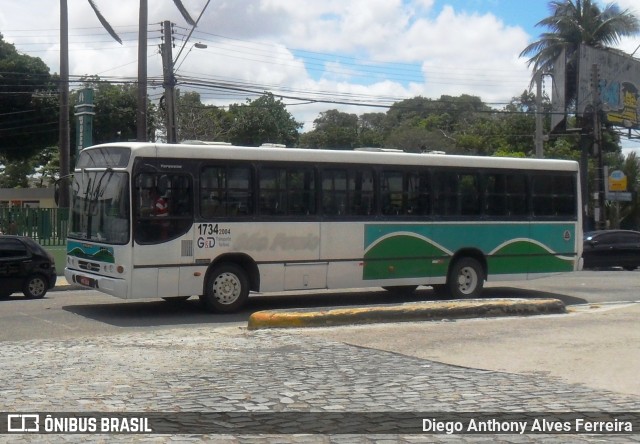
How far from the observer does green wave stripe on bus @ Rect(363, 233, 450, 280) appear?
16484mm

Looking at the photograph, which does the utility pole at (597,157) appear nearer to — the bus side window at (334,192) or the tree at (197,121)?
the tree at (197,121)

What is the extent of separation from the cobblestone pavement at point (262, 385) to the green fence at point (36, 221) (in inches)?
549

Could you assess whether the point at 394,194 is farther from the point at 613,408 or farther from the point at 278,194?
the point at 613,408

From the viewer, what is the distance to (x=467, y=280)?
704 inches

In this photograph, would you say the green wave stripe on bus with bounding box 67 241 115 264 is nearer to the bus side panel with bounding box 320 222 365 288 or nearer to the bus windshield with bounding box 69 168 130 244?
the bus windshield with bounding box 69 168 130 244

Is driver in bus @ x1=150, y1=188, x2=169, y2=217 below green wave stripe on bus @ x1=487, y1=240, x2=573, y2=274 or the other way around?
the other way around

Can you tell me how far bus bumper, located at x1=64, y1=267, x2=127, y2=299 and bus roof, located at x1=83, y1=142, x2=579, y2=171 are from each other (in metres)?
2.12

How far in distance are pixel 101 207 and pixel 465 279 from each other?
7612mm

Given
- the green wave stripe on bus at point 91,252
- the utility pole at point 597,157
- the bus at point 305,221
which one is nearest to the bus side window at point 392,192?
the bus at point 305,221

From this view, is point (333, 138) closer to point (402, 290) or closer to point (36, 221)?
point (36, 221)

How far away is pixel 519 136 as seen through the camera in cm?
5809

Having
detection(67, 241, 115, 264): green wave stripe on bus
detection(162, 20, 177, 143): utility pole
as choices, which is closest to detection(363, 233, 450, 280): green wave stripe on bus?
detection(67, 241, 115, 264): green wave stripe on bus

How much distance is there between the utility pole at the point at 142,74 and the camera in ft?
85.1

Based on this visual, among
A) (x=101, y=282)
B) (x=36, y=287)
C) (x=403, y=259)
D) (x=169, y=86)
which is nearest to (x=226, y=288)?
(x=101, y=282)
